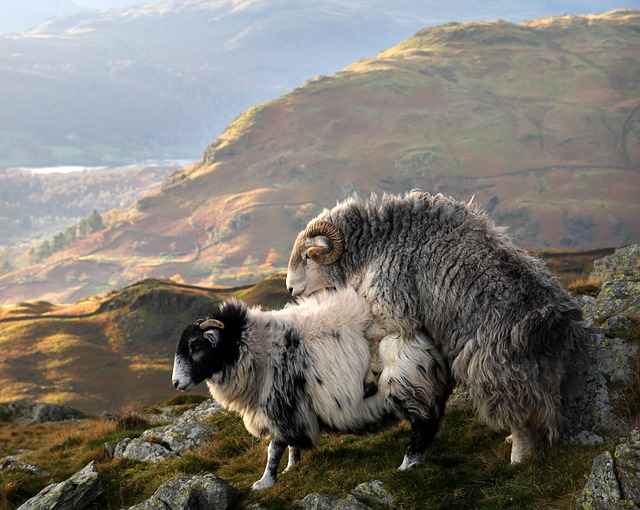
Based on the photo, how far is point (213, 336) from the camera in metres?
9.34

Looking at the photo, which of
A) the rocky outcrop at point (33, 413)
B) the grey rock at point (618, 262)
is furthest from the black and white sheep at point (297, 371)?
the rocky outcrop at point (33, 413)

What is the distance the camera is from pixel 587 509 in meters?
6.68

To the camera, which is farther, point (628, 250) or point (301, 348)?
point (628, 250)

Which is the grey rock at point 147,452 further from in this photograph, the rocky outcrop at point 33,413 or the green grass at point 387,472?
the rocky outcrop at point 33,413

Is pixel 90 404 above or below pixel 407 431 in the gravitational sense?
below

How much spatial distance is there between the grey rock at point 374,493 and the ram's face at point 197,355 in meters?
2.80

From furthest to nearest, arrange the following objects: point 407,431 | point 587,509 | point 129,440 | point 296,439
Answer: point 129,440 < point 407,431 < point 296,439 < point 587,509

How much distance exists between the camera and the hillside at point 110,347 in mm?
57219

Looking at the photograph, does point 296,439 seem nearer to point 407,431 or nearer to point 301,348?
point 301,348

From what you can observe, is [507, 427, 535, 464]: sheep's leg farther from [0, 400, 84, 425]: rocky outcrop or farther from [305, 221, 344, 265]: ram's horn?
[0, 400, 84, 425]: rocky outcrop

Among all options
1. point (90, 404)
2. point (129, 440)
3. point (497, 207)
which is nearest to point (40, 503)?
point (129, 440)

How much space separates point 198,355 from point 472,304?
13.7 feet

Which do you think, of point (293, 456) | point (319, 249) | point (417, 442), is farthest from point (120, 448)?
point (417, 442)

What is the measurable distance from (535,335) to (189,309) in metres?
56.7
